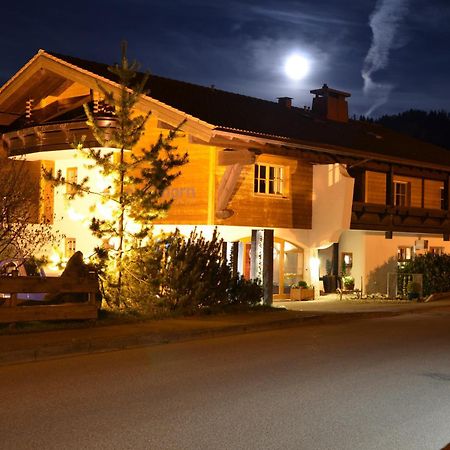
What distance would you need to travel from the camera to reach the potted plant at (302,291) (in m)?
27.2

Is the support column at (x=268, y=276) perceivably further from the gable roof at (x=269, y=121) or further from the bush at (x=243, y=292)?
the gable roof at (x=269, y=121)

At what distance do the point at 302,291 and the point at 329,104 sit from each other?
10715 millimetres

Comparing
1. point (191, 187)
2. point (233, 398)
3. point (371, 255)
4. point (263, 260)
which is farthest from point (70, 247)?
point (233, 398)

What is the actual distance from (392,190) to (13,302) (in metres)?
18.9

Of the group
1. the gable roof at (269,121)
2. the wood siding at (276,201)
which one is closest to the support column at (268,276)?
the wood siding at (276,201)

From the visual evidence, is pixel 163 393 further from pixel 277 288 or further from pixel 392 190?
pixel 392 190

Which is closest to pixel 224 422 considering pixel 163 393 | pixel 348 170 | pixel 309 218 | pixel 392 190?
pixel 163 393

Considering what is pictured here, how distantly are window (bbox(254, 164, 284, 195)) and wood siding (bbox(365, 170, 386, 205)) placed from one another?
5.26m

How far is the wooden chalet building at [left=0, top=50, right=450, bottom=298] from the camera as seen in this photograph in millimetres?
23688

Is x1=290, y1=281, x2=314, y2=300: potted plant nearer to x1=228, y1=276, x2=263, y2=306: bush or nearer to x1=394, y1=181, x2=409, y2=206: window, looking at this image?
x1=228, y1=276, x2=263, y2=306: bush

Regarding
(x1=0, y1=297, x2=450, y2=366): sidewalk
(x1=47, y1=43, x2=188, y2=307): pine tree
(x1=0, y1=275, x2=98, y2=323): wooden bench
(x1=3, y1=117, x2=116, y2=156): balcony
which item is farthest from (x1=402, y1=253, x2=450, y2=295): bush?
(x1=0, y1=275, x2=98, y2=323): wooden bench

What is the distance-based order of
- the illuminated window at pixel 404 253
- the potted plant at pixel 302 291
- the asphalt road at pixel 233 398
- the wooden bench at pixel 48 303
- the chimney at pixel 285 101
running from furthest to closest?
1. the chimney at pixel 285 101
2. the illuminated window at pixel 404 253
3. the potted plant at pixel 302 291
4. the wooden bench at pixel 48 303
5. the asphalt road at pixel 233 398

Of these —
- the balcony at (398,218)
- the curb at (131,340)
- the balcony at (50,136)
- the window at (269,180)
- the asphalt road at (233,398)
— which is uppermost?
the balcony at (50,136)

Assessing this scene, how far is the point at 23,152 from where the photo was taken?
26625 mm
